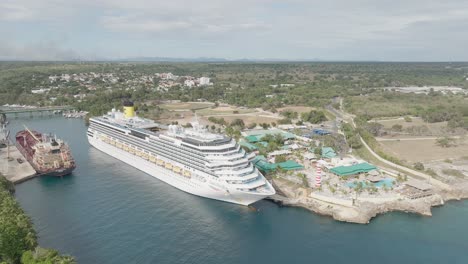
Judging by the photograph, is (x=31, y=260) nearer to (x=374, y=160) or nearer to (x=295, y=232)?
(x=295, y=232)

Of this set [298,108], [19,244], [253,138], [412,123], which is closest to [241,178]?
[19,244]

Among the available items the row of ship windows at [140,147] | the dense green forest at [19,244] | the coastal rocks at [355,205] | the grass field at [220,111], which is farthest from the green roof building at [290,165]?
the grass field at [220,111]

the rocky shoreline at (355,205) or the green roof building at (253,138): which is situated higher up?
the green roof building at (253,138)

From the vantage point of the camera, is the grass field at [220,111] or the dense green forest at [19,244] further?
the grass field at [220,111]

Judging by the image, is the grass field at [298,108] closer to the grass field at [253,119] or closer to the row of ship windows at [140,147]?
the grass field at [253,119]

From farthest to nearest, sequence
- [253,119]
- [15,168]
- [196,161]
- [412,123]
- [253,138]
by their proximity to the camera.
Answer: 1. [253,119]
2. [412,123]
3. [253,138]
4. [15,168]
5. [196,161]

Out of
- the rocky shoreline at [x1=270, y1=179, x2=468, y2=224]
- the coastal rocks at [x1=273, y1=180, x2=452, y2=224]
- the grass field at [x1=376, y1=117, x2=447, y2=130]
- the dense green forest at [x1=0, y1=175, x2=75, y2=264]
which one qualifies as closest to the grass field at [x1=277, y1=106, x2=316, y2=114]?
the grass field at [x1=376, y1=117, x2=447, y2=130]

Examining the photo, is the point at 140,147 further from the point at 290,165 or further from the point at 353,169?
the point at 353,169
